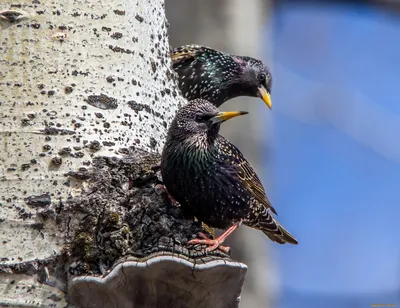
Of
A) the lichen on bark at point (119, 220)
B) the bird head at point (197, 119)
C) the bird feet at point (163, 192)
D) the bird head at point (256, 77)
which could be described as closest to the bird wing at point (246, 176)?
the bird head at point (197, 119)

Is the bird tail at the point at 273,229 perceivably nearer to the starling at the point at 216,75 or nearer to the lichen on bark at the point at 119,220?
the starling at the point at 216,75

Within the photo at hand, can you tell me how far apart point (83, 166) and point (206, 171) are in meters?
0.70

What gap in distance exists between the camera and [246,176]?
326 cm

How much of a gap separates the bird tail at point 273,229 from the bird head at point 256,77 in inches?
34.6

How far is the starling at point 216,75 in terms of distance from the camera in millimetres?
4270

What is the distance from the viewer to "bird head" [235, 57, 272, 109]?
4438mm

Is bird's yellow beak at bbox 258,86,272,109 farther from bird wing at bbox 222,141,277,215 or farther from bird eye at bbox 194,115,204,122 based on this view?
bird eye at bbox 194,115,204,122

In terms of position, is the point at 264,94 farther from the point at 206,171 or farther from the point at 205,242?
the point at 205,242

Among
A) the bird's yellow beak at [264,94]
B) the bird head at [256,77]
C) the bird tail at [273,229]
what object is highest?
the bird head at [256,77]

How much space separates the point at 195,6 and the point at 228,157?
4.02ft

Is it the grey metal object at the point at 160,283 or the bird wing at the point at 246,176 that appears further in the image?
the bird wing at the point at 246,176

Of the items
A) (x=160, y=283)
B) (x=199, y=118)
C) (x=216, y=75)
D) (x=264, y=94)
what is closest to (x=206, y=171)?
(x=199, y=118)

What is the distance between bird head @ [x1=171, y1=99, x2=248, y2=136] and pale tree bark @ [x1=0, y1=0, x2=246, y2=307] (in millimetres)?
161

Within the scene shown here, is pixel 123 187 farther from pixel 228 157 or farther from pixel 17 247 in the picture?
pixel 228 157
